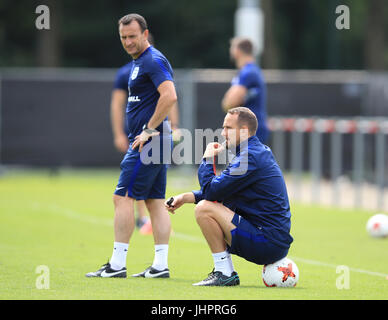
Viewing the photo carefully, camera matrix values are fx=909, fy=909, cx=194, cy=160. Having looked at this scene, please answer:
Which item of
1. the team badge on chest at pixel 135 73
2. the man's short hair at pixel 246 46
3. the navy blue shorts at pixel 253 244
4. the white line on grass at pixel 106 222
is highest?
the man's short hair at pixel 246 46

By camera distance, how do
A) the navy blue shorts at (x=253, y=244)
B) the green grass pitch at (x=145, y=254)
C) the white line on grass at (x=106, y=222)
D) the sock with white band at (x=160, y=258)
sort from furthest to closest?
the white line on grass at (x=106, y=222) → the sock with white band at (x=160, y=258) → the navy blue shorts at (x=253, y=244) → the green grass pitch at (x=145, y=254)

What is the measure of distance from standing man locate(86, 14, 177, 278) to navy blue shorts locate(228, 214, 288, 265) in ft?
3.23

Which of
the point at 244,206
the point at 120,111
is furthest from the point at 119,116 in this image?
the point at 244,206

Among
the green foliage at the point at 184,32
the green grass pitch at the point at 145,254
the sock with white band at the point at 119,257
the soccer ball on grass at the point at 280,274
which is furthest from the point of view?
the green foliage at the point at 184,32

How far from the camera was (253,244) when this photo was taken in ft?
24.4

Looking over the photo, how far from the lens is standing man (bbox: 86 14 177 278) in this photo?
26.3ft

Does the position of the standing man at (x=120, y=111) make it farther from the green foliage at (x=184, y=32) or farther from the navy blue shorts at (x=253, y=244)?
the green foliage at (x=184, y=32)

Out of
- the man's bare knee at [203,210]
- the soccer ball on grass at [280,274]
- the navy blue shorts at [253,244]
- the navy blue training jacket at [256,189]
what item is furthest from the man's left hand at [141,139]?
the soccer ball on grass at [280,274]

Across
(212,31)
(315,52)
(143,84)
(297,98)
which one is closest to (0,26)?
(212,31)

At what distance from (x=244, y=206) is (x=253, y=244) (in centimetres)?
36

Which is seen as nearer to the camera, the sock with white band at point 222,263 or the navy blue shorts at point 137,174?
the sock with white band at point 222,263

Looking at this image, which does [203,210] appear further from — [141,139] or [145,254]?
[145,254]

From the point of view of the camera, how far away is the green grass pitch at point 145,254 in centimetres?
718

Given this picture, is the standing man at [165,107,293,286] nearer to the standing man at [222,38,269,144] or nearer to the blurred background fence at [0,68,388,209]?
the standing man at [222,38,269,144]
